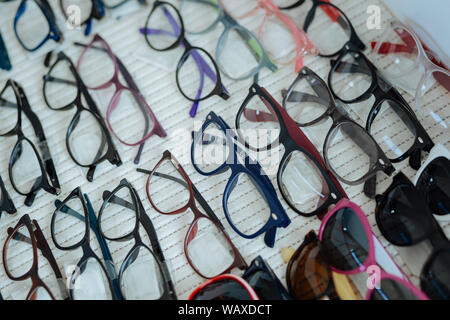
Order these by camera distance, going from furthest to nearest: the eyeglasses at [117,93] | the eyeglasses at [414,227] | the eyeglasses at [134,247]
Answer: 1. the eyeglasses at [117,93]
2. the eyeglasses at [134,247]
3. the eyeglasses at [414,227]

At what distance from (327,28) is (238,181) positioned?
33 cm

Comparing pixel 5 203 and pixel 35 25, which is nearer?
pixel 5 203

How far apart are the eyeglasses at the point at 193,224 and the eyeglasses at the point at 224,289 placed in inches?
1.4

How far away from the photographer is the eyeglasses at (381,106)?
737mm

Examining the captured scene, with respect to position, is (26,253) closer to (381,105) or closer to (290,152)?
(290,152)

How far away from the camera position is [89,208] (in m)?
0.79

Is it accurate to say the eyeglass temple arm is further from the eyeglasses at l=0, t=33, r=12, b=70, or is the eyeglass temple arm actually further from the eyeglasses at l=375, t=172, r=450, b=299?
the eyeglasses at l=375, t=172, r=450, b=299

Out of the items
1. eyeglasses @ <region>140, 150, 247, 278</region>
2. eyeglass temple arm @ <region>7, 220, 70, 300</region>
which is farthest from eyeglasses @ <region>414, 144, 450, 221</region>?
eyeglass temple arm @ <region>7, 220, 70, 300</region>

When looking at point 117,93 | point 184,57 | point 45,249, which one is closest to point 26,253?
point 45,249

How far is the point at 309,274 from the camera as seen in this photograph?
2.24ft

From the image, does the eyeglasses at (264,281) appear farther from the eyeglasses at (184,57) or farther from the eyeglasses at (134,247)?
the eyeglasses at (184,57)

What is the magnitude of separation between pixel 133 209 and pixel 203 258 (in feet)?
0.47

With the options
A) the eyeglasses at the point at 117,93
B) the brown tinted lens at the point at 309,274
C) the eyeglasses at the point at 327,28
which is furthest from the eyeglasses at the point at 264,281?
the eyeglasses at the point at 327,28

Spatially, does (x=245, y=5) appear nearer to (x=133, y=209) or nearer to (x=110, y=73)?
(x=110, y=73)
